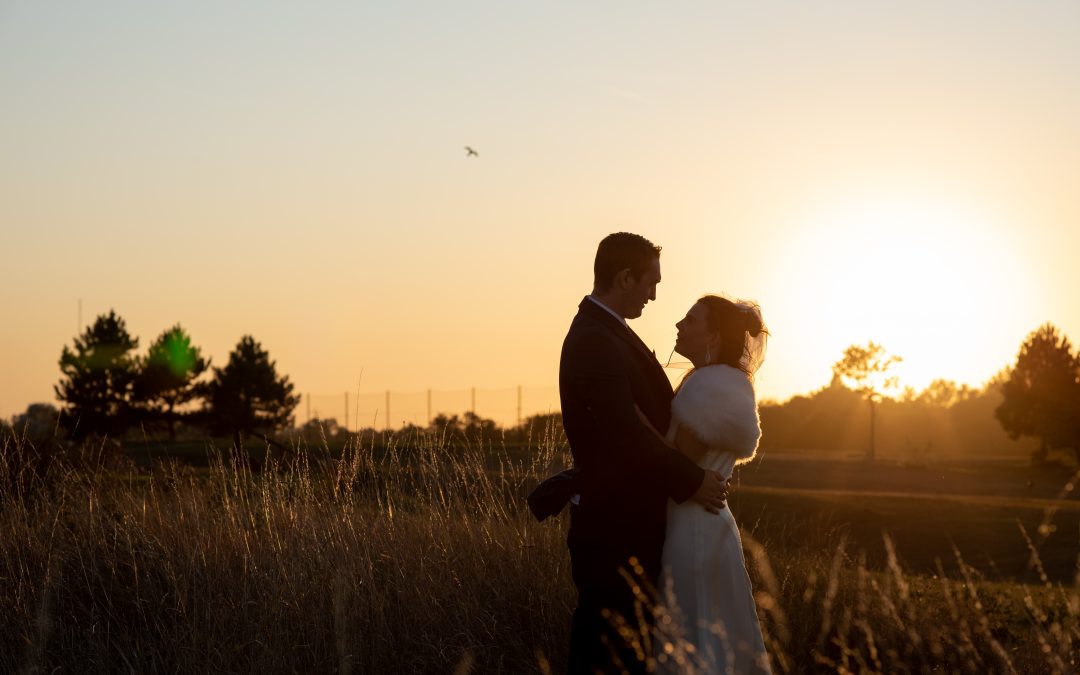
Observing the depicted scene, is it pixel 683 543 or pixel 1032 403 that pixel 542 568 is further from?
pixel 1032 403

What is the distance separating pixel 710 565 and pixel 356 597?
120 inches

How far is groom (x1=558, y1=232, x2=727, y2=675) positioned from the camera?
484 centimetres

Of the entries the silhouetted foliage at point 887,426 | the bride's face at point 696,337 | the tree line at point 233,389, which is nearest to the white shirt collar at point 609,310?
the bride's face at point 696,337

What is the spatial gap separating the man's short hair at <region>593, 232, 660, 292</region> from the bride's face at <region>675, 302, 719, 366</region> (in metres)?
0.43

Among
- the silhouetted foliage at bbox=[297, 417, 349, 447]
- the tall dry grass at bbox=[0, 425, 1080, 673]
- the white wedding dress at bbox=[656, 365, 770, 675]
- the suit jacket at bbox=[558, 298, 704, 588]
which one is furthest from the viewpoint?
the silhouetted foliage at bbox=[297, 417, 349, 447]

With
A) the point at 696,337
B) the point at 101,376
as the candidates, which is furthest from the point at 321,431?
the point at 101,376

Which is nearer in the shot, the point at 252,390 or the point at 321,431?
the point at 321,431

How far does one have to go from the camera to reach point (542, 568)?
7.82m

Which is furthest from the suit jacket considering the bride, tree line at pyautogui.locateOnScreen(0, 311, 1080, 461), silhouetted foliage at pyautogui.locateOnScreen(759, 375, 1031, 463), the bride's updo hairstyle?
silhouetted foliage at pyautogui.locateOnScreen(759, 375, 1031, 463)

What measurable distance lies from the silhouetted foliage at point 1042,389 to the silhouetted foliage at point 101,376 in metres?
49.6

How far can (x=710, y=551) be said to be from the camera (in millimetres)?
5020

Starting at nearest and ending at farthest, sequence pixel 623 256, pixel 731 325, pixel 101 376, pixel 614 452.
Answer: pixel 614 452 → pixel 623 256 → pixel 731 325 → pixel 101 376

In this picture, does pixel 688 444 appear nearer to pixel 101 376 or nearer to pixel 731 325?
pixel 731 325

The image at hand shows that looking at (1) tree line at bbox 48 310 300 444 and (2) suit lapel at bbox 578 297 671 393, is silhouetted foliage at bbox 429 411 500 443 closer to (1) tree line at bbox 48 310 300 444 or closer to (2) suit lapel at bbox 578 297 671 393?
(2) suit lapel at bbox 578 297 671 393
